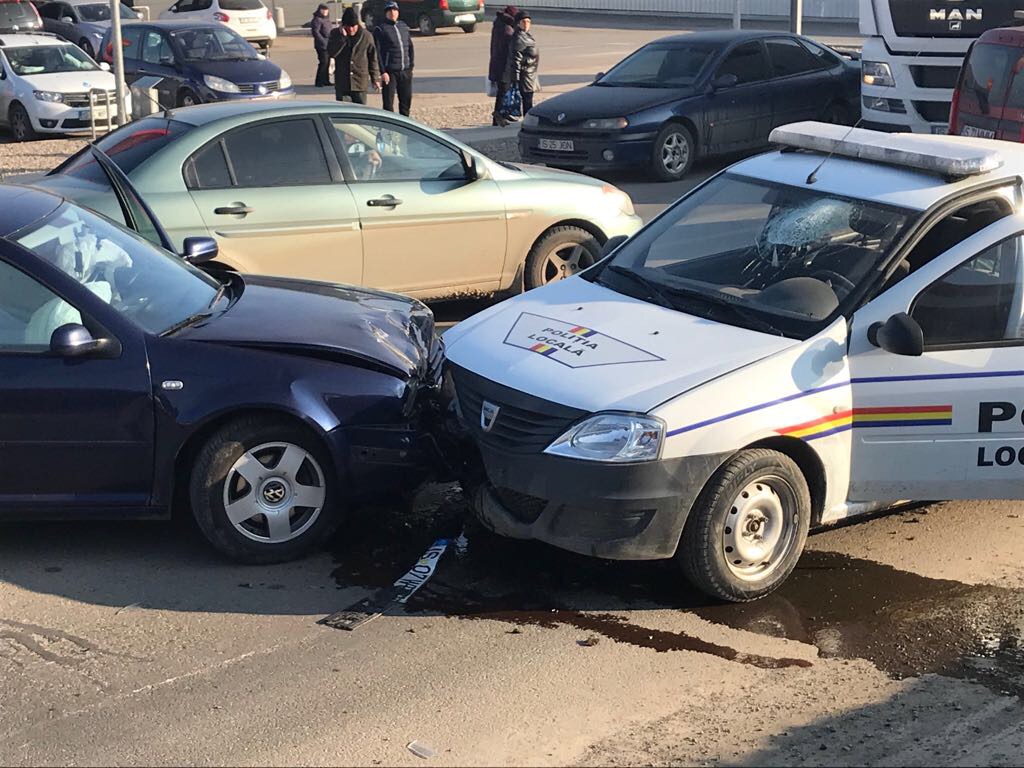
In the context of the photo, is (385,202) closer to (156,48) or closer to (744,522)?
(744,522)

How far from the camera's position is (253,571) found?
5.90 m

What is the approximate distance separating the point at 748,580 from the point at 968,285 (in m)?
1.53

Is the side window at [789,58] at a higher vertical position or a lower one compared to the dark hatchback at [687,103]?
higher

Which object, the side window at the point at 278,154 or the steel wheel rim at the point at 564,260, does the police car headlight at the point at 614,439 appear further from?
the steel wheel rim at the point at 564,260

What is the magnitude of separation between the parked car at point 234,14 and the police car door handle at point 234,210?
2484cm

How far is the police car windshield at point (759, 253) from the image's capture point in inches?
229

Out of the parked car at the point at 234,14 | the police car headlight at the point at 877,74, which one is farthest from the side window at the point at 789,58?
the parked car at the point at 234,14

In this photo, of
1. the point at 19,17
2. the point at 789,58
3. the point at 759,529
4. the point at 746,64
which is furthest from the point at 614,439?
the point at 19,17

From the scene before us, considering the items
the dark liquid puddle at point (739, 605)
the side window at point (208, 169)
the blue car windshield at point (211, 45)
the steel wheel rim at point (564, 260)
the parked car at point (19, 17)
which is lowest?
the dark liquid puddle at point (739, 605)

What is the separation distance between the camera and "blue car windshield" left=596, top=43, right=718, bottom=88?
16547 millimetres

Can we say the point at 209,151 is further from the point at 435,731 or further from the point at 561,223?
the point at 435,731

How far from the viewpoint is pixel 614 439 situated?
5.25 meters

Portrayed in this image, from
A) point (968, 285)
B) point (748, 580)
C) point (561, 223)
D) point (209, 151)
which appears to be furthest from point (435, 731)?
point (561, 223)

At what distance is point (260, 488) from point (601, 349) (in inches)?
60.6
